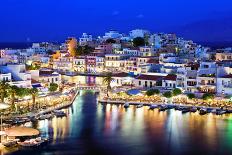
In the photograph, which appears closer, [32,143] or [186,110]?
[32,143]

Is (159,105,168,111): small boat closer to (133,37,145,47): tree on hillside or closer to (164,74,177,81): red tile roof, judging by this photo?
(164,74,177,81): red tile roof

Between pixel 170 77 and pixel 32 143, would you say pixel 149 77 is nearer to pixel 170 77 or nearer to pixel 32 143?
pixel 170 77

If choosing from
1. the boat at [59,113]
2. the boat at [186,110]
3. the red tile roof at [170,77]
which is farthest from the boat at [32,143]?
the red tile roof at [170,77]

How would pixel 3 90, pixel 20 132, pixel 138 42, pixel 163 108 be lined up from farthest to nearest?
pixel 138 42 → pixel 163 108 → pixel 3 90 → pixel 20 132

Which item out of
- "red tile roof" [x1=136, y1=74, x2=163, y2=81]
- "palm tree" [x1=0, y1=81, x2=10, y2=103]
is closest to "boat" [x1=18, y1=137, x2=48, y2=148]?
"palm tree" [x1=0, y1=81, x2=10, y2=103]

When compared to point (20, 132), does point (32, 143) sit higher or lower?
lower

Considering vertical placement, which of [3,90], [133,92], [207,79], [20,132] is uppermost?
[207,79]

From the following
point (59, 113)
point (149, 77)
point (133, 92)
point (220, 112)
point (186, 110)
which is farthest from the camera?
point (149, 77)

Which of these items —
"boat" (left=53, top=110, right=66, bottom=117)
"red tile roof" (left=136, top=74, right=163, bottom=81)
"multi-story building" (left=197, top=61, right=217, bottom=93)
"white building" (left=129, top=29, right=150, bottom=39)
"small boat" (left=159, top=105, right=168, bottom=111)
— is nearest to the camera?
"boat" (left=53, top=110, right=66, bottom=117)

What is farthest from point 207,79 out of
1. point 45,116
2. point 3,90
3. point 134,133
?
point 3,90

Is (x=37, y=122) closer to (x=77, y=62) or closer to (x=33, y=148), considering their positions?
(x=33, y=148)
